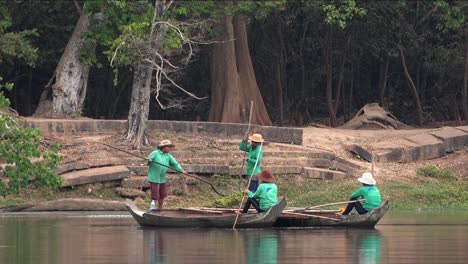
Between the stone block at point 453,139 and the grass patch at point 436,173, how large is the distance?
7.41ft

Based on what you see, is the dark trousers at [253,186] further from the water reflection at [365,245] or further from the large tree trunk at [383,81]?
A: the large tree trunk at [383,81]

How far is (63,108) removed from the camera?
38656 millimetres

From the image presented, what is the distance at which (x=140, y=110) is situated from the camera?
34.2 meters

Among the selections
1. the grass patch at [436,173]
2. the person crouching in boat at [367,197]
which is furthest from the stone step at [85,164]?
the grass patch at [436,173]

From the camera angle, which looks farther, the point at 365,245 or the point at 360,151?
the point at 360,151

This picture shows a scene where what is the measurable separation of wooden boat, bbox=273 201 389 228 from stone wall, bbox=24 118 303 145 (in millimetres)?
10553

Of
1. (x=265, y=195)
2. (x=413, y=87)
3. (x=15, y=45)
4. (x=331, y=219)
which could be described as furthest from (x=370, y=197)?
(x=413, y=87)

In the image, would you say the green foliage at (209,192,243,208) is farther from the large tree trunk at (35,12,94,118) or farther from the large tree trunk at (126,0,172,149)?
the large tree trunk at (35,12,94,118)

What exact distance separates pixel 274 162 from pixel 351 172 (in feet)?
8.04

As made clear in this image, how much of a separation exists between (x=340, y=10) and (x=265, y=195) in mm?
16073

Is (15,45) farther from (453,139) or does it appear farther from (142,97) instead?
(453,139)

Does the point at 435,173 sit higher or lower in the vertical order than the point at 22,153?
lower

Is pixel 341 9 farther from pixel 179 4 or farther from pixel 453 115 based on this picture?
pixel 453 115

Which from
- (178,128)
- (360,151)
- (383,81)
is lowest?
(360,151)
